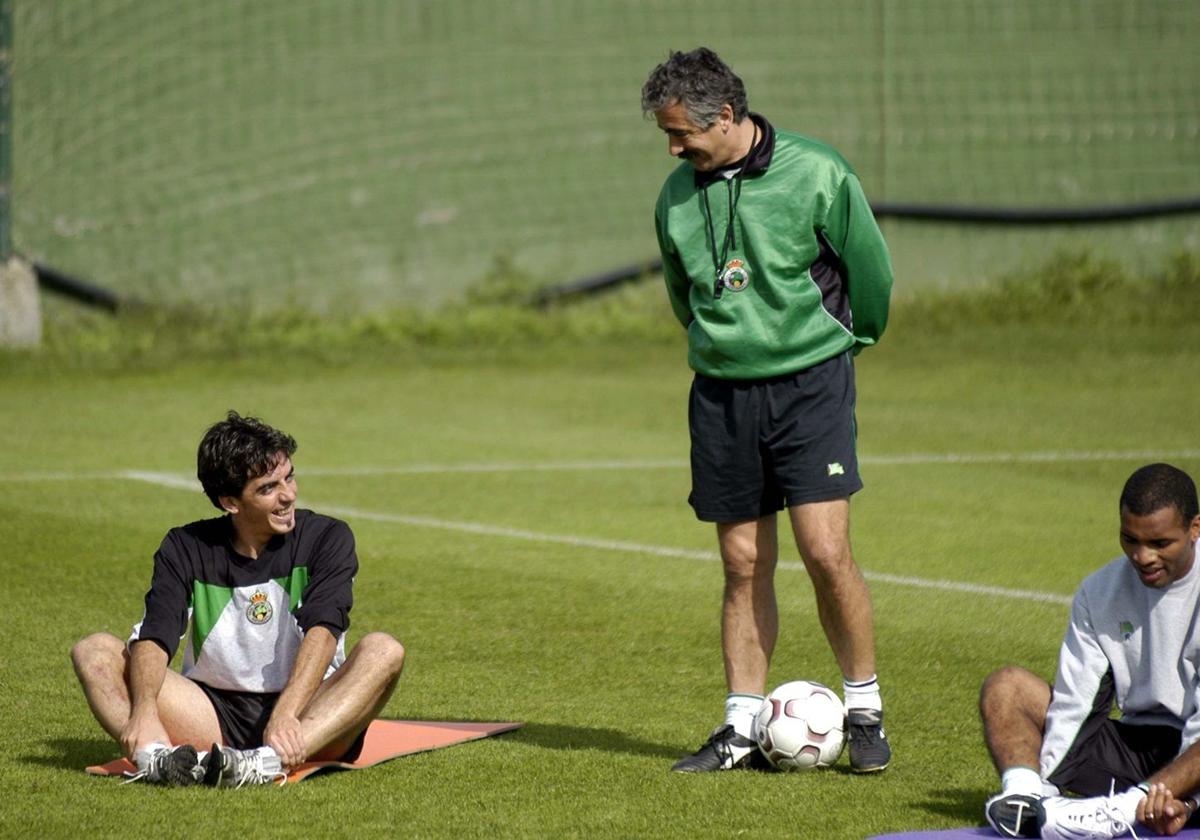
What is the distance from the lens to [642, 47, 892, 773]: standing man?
6.36 m

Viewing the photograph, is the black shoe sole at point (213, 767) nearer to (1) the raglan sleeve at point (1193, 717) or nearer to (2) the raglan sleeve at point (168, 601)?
(2) the raglan sleeve at point (168, 601)

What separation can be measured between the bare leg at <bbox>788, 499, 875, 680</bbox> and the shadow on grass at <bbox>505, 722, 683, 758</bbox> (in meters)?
0.65

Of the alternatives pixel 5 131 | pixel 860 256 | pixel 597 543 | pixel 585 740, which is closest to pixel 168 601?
pixel 585 740

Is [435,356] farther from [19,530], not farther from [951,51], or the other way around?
[19,530]

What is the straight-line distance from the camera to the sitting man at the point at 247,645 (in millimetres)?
6098

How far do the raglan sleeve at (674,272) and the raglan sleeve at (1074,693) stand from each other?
169 cm

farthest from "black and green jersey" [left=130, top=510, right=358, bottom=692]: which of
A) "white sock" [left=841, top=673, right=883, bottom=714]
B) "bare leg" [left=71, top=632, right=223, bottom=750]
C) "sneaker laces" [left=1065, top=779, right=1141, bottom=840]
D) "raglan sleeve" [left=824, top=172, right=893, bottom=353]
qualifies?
"sneaker laces" [left=1065, top=779, right=1141, bottom=840]

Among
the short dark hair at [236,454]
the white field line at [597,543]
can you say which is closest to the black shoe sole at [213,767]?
the short dark hair at [236,454]

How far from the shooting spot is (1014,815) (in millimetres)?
5418

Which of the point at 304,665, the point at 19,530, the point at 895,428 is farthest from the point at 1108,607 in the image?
the point at 895,428

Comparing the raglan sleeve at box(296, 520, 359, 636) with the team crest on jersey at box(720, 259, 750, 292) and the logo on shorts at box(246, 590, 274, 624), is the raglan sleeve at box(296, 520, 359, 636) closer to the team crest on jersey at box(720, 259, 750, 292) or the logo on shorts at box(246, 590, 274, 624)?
the logo on shorts at box(246, 590, 274, 624)

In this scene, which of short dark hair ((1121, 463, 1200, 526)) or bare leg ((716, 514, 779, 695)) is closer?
short dark hair ((1121, 463, 1200, 526))

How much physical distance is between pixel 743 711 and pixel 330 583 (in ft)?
4.56

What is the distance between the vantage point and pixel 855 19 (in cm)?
2150
